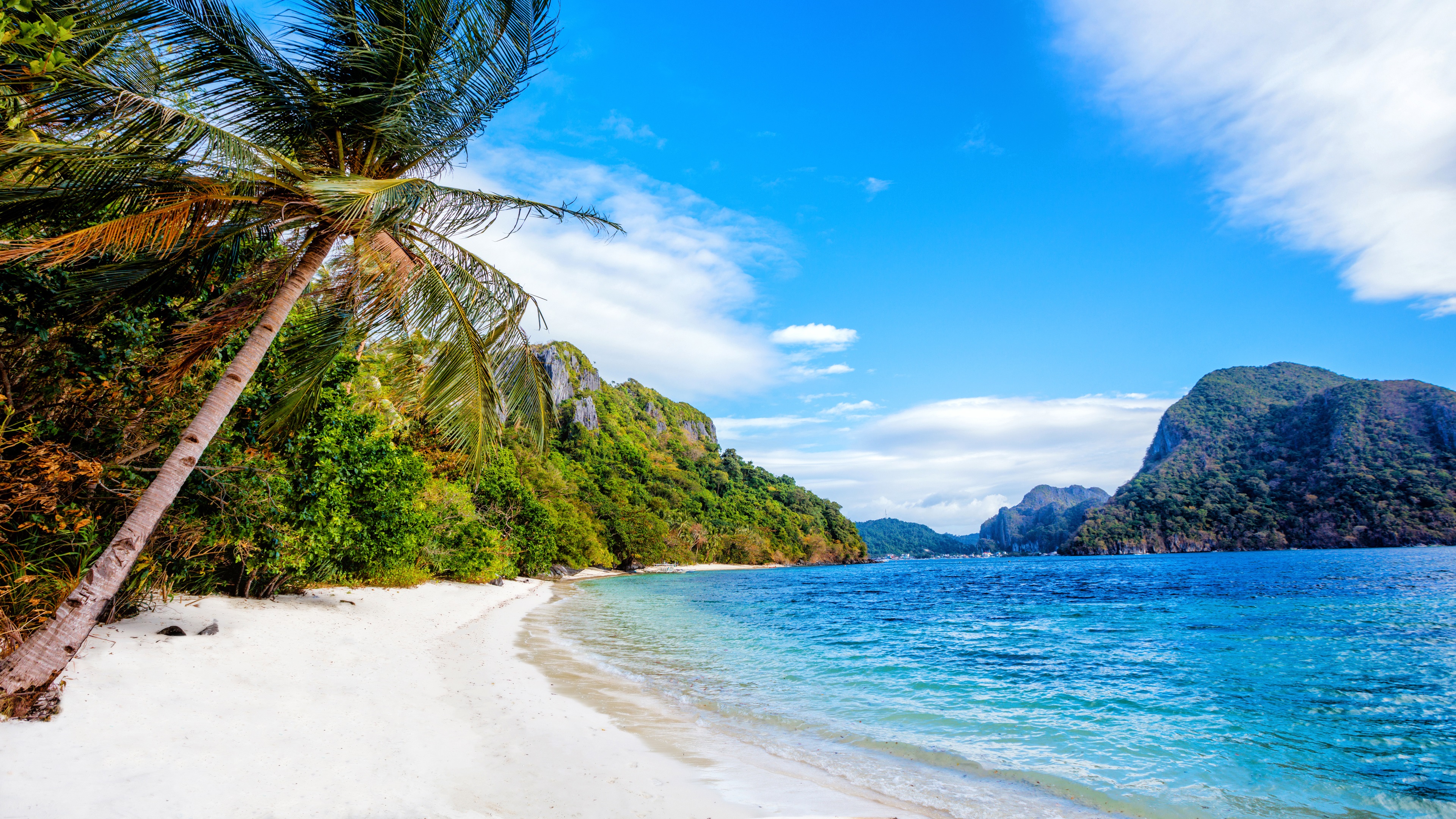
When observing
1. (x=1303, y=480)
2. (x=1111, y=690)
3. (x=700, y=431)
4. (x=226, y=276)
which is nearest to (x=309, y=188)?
(x=226, y=276)

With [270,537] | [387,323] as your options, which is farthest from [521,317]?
[270,537]

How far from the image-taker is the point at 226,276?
651cm

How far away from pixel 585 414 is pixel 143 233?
239 feet

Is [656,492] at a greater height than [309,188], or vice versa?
[656,492]

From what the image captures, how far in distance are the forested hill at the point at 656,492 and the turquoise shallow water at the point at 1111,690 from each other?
1024 inches

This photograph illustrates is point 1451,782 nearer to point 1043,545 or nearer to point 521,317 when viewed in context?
point 521,317

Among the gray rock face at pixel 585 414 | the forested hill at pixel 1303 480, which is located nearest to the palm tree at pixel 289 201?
the gray rock face at pixel 585 414

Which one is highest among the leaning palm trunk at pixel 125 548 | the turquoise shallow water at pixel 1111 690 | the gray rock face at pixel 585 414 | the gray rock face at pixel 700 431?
the gray rock face at pixel 700 431

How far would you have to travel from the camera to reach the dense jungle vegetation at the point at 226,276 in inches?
175

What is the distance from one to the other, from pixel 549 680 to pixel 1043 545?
187 m

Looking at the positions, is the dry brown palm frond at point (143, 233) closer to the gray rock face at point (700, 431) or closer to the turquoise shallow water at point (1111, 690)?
the turquoise shallow water at point (1111, 690)

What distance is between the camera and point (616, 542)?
57000 millimetres

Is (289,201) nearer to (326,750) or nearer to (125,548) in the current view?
(125,548)

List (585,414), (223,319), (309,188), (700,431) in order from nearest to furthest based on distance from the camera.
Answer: (309,188)
(223,319)
(585,414)
(700,431)
